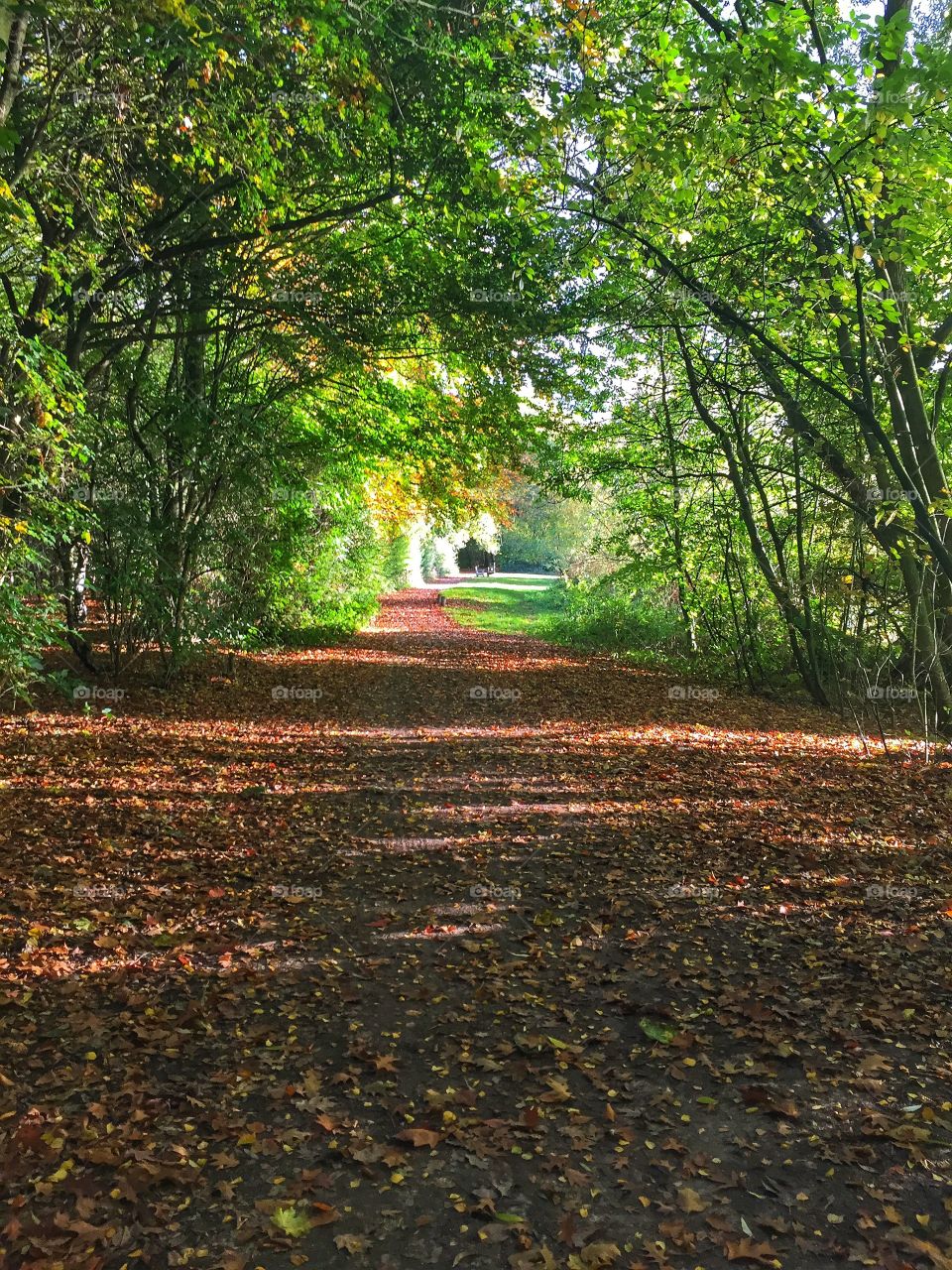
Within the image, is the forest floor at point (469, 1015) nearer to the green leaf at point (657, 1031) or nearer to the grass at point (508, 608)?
the green leaf at point (657, 1031)

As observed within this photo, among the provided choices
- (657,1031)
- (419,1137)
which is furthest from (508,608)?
(419,1137)

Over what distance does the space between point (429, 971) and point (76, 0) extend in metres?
6.96

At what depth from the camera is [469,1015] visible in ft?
13.9

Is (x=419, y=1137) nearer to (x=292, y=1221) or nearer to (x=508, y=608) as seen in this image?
(x=292, y=1221)

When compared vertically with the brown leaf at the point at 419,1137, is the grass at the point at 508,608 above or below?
above

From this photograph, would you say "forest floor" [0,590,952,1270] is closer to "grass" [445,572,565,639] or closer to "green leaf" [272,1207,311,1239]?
"green leaf" [272,1207,311,1239]

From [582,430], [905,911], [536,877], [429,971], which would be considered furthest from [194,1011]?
[582,430]

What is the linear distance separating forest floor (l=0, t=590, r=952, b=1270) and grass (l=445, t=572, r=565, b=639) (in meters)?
17.6

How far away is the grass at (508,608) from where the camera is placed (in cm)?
2731

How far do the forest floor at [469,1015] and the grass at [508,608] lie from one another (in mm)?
17604

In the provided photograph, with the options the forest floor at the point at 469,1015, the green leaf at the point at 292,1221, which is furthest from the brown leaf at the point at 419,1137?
the green leaf at the point at 292,1221

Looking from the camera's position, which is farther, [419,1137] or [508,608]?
[508,608]

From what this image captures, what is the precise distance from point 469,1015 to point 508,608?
103 feet

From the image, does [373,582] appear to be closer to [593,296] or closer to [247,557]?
[247,557]
